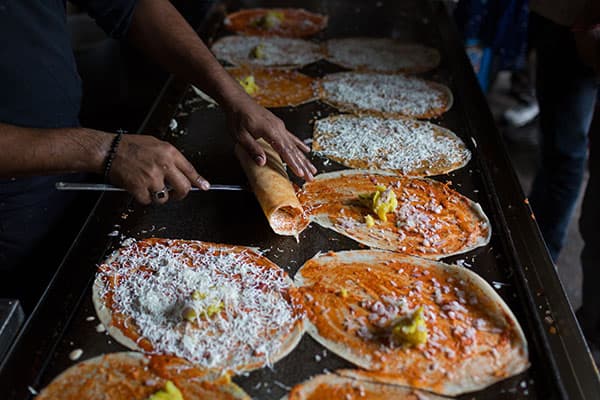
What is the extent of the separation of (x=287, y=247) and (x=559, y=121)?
207 centimetres

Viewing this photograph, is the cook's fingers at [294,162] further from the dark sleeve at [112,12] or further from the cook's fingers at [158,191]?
the dark sleeve at [112,12]

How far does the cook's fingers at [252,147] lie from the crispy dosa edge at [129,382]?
0.85 meters

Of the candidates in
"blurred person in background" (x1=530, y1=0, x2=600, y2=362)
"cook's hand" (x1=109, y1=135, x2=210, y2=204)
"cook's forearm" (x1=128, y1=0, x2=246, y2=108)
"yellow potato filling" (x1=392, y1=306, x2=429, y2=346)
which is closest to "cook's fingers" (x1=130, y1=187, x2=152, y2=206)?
"cook's hand" (x1=109, y1=135, x2=210, y2=204)

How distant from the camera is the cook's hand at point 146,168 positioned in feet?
5.32

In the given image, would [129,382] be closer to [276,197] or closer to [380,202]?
[276,197]

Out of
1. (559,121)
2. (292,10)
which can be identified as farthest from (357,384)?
(292,10)

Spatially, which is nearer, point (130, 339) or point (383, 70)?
point (130, 339)

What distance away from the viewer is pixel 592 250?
9.38ft

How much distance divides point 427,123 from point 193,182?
137cm

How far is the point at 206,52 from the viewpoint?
229 centimetres

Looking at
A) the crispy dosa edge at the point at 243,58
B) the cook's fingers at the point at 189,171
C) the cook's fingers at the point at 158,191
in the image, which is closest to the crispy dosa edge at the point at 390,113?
the crispy dosa edge at the point at 243,58

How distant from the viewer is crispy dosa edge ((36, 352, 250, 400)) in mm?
1330

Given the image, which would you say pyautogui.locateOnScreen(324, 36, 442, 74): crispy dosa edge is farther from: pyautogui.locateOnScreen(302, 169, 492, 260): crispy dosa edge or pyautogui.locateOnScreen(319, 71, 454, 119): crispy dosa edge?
pyautogui.locateOnScreen(302, 169, 492, 260): crispy dosa edge

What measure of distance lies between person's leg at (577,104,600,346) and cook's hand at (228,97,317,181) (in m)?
1.62
